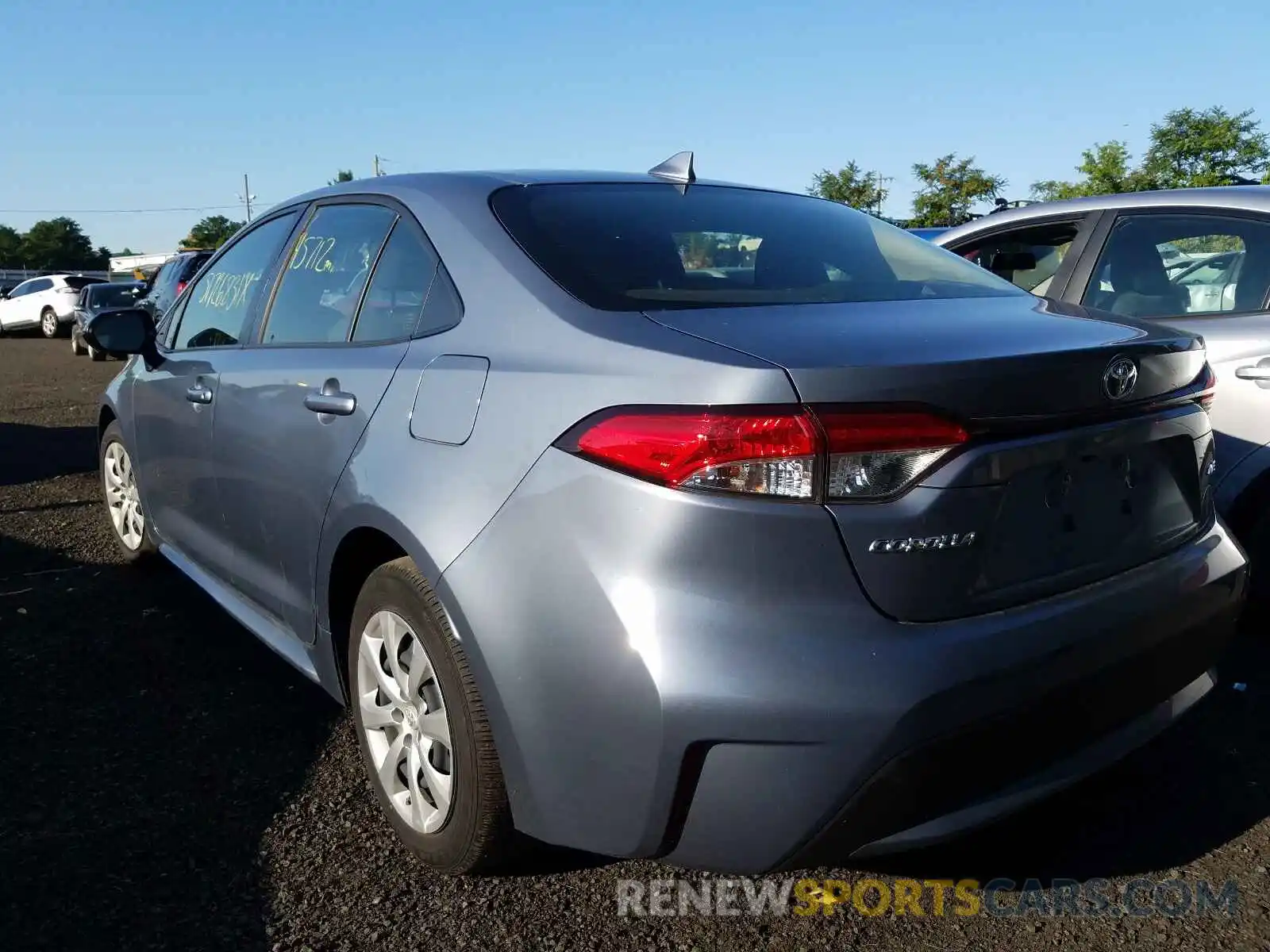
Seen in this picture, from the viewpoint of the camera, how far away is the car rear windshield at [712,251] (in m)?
2.34

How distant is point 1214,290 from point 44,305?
1004 inches

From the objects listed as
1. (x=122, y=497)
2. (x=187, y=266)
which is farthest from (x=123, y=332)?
(x=187, y=266)

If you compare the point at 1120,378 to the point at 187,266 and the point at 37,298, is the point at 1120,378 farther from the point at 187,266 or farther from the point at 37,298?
the point at 37,298

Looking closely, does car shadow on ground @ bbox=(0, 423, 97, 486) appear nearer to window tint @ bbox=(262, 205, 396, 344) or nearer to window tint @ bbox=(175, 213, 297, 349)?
window tint @ bbox=(175, 213, 297, 349)

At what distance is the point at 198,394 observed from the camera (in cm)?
350

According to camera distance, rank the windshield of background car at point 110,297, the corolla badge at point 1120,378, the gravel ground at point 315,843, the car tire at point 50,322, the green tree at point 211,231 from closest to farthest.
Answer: the corolla badge at point 1120,378 < the gravel ground at point 315,843 < the windshield of background car at point 110,297 < the car tire at point 50,322 < the green tree at point 211,231

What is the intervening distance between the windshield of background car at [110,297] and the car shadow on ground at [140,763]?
57.4 feet

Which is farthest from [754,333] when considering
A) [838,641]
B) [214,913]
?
[214,913]

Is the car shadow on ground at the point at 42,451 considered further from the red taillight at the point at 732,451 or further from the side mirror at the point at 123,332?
the red taillight at the point at 732,451

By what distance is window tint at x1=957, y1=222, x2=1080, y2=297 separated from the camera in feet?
14.6

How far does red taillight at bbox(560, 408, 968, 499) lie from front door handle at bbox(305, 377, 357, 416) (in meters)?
1.03

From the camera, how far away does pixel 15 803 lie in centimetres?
274

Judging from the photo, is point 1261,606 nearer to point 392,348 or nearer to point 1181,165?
point 392,348

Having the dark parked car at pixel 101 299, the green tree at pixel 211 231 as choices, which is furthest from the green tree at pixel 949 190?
the green tree at pixel 211 231
